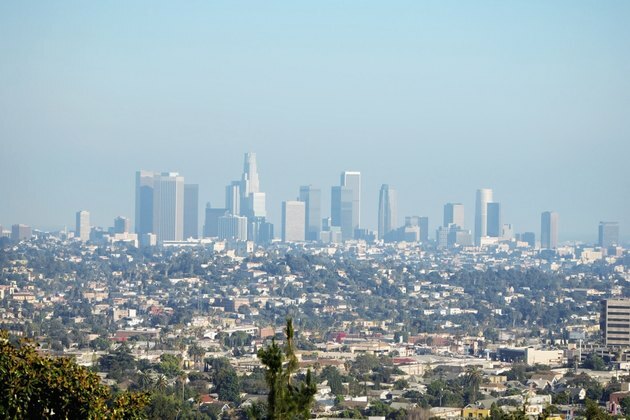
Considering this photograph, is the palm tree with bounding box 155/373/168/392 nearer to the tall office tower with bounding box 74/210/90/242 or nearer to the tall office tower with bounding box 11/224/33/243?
the tall office tower with bounding box 11/224/33/243

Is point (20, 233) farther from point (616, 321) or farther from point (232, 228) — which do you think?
point (616, 321)

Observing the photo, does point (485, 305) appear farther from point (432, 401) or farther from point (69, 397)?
point (69, 397)

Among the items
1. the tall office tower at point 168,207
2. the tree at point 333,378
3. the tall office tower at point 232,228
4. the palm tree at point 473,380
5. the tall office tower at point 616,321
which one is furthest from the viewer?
the tall office tower at point 232,228

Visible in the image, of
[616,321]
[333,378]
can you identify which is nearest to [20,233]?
[616,321]

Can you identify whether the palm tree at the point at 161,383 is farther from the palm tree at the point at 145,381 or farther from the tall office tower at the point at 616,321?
the tall office tower at the point at 616,321

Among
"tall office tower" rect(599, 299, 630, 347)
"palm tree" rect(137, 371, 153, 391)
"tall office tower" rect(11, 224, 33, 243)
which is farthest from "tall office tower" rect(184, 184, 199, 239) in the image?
"palm tree" rect(137, 371, 153, 391)

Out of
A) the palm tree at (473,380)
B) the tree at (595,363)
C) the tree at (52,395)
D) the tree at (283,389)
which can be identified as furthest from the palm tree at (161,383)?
the tree at (283,389)

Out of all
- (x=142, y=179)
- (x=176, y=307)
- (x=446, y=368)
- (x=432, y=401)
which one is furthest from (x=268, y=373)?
(x=142, y=179)
